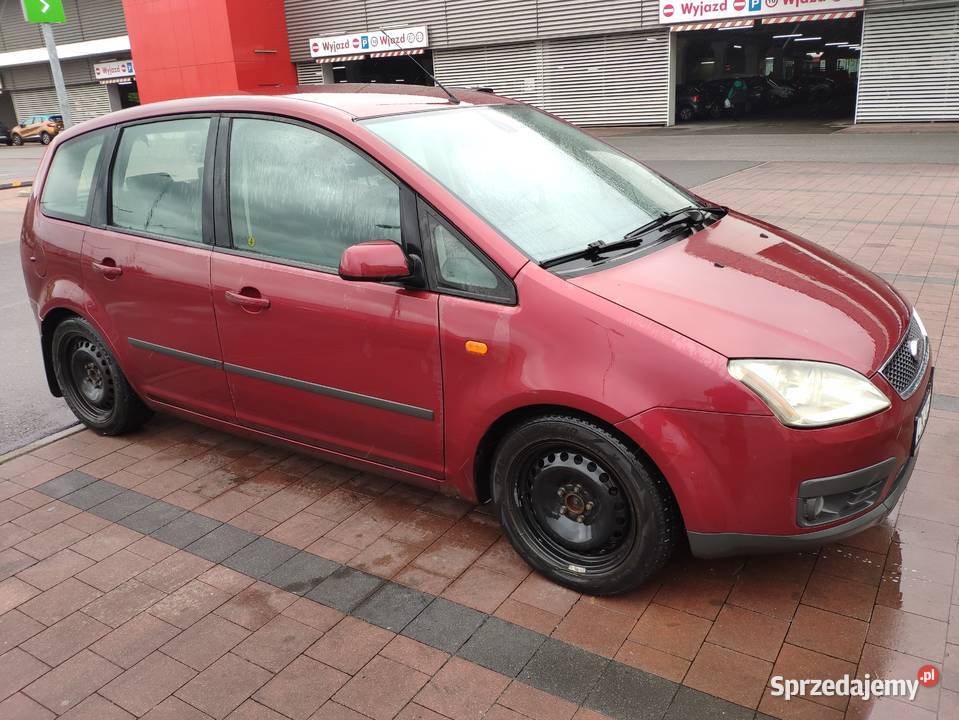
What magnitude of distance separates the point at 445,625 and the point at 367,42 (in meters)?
28.8

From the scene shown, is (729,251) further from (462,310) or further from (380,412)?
(380,412)

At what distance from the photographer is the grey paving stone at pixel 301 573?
10.4ft

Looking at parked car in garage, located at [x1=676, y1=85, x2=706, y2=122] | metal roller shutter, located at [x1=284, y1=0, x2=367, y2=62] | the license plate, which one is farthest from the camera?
metal roller shutter, located at [x1=284, y1=0, x2=367, y2=62]

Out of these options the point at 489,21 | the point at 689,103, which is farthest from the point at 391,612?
the point at 689,103

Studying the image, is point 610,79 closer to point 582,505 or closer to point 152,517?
point 152,517

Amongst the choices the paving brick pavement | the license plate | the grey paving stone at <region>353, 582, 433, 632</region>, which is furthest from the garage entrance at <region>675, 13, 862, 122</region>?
the grey paving stone at <region>353, 582, 433, 632</region>

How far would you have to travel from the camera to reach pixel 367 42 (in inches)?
1131

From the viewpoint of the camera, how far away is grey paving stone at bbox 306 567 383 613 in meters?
3.06

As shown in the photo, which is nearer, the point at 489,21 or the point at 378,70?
the point at 489,21

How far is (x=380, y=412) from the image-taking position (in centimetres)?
330

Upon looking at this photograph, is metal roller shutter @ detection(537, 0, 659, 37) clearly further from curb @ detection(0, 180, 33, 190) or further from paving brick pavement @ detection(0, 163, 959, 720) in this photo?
paving brick pavement @ detection(0, 163, 959, 720)

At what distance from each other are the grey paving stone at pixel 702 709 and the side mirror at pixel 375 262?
1.70 m

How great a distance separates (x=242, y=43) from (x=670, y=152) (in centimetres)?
1668

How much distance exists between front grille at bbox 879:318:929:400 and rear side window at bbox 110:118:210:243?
2897 mm
